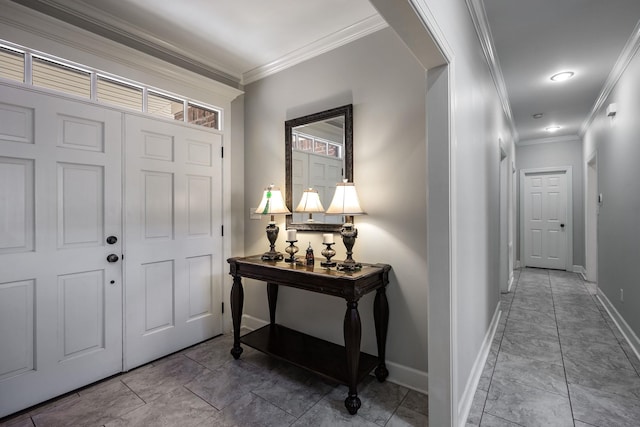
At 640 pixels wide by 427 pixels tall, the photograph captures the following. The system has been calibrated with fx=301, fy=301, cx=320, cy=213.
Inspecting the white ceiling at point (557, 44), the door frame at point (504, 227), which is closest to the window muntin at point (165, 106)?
the white ceiling at point (557, 44)

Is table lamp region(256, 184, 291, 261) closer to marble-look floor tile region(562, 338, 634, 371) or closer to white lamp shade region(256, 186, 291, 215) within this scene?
white lamp shade region(256, 186, 291, 215)

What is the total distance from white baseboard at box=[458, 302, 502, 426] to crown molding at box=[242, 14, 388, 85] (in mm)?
2533

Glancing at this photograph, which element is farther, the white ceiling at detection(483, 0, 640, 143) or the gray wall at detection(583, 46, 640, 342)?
the gray wall at detection(583, 46, 640, 342)

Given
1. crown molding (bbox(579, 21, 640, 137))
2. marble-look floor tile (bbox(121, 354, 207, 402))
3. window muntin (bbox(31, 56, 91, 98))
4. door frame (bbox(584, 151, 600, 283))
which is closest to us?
window muntin (bbox(31, 56, 91, 98))

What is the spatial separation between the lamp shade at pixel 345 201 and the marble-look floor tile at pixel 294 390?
1220 millimetres

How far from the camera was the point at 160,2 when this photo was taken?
2.09 m

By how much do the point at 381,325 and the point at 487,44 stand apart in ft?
7.79

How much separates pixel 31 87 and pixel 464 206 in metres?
2.83

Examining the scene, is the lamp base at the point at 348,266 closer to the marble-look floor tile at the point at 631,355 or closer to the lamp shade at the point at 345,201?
the lamp shade at the point at 345,201

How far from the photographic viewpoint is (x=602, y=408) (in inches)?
72.4

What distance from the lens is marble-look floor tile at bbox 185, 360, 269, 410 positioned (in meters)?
1.99

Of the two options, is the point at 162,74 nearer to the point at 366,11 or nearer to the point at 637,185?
the point at 366,11

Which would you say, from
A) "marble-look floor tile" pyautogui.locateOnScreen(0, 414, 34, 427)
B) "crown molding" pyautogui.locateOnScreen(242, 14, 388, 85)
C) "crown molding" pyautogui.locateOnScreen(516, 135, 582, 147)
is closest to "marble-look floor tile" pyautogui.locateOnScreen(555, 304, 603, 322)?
"crown molding" pyautogui.locateOnScreen(242, 14, 388, 85)

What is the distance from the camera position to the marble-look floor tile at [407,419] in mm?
1715
